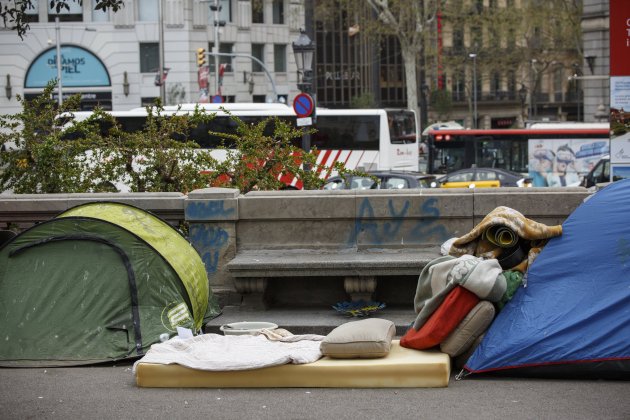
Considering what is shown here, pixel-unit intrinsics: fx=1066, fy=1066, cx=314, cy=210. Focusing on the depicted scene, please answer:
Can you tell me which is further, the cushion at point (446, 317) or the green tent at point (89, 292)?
the green tent at point (89, 292)

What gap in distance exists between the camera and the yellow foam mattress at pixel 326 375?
7293mm

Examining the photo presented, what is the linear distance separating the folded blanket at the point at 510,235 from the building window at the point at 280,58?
191ft

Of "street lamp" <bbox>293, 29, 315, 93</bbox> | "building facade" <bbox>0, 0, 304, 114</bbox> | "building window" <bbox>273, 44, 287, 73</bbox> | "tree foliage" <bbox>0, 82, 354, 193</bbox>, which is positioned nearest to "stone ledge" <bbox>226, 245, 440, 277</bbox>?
"tree foliage" <bbox>0, 82, 354, 193</bbox>

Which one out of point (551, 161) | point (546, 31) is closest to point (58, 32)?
point (551, 161)

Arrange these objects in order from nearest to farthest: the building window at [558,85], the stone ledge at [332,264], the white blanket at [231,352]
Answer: the white blanket at [231,352] < the stone ledge at [332,264] < the building window at [558,85]

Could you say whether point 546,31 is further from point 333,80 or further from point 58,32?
point 58,32

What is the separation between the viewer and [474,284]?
758 cm

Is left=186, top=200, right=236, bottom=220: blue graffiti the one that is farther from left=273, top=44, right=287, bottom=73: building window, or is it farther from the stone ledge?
left=273, top=44, right=287, bottom=73: building window

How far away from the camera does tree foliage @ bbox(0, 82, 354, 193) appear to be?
11.7 metres

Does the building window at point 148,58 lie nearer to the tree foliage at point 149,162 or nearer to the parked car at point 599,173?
the parked car at point 599,173

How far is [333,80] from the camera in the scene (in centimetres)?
8450

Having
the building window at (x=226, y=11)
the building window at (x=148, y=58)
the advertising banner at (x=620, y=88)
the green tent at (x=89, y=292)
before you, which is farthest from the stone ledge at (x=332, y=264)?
the building window at (x=226, y=11)

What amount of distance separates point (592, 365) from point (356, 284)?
2703mm

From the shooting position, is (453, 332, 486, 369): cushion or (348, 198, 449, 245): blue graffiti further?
(348, 198, 449, 245): blue graffiti
